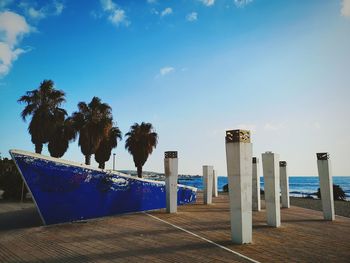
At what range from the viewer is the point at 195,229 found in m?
12.4

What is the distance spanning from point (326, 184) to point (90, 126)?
855 inches

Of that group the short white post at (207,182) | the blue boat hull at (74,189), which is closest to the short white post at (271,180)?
the blue boat hull at (74,189)

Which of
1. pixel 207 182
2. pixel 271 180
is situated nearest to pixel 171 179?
pixel 271 180

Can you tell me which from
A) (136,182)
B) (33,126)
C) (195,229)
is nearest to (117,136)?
(33,126)

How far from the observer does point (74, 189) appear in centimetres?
1389

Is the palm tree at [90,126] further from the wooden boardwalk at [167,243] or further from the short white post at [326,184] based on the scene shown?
the short white post at [326,184]

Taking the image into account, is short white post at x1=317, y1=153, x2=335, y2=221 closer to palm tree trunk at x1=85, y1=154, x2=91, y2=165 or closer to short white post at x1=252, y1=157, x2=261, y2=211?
short white post at x1=252, y1=157, x2=261, y2=211

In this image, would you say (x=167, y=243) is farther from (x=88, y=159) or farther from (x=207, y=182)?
(x=88, y=159)

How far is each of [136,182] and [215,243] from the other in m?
9.43

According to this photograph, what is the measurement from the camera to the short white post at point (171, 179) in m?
18.2

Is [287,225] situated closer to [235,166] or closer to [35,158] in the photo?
[235,166]

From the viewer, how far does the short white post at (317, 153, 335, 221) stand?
16.2 m

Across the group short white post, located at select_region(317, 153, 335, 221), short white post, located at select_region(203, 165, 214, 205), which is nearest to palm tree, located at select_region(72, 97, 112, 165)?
short white post, located at select_region(203, 165, 214, 205)

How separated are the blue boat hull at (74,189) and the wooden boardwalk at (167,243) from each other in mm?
924
